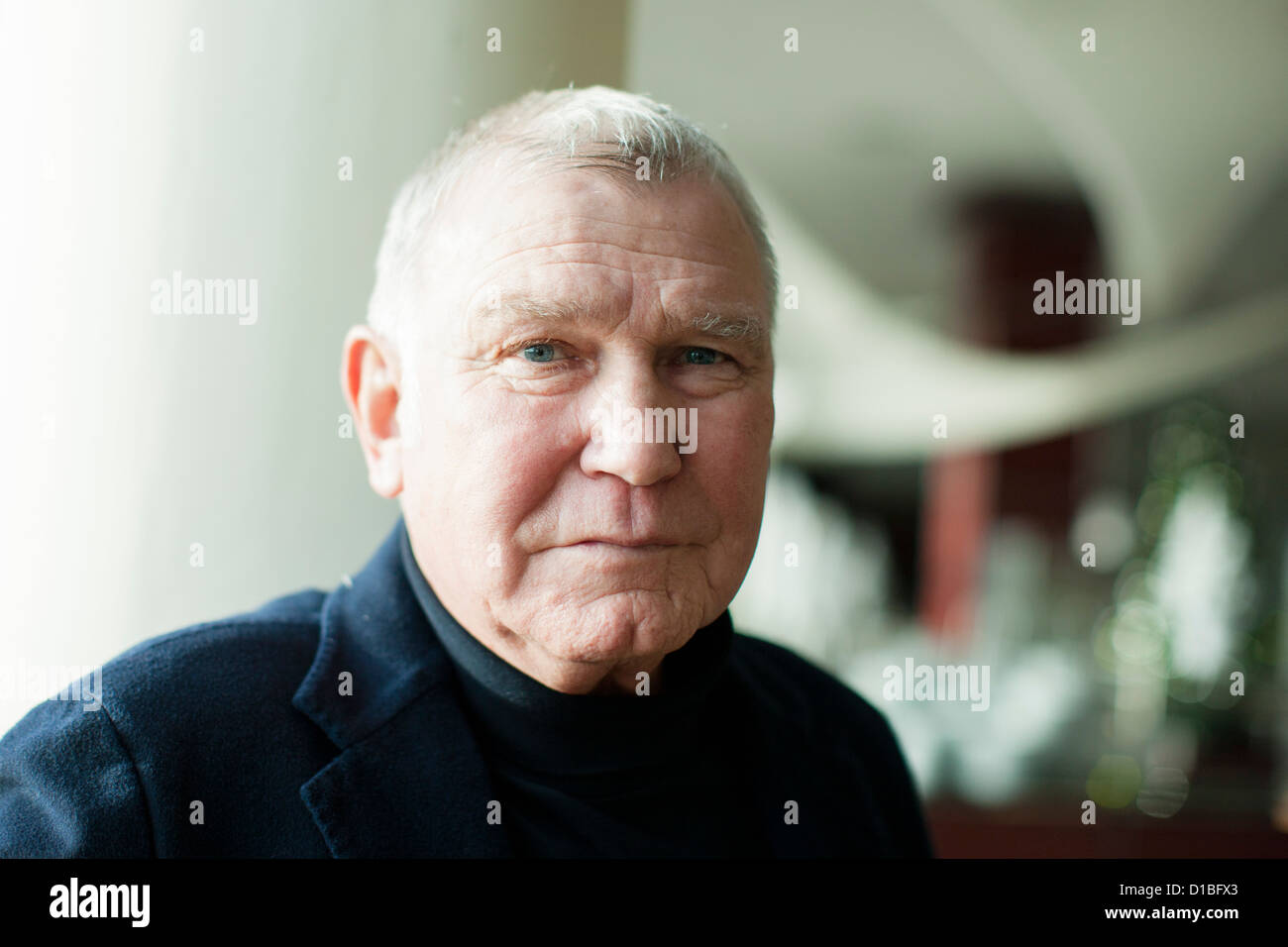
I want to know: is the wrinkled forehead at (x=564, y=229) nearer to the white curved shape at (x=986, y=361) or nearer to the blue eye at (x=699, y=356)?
the blue eye at (x=699, y=356)

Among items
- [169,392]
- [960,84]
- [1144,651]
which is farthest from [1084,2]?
[169,392]

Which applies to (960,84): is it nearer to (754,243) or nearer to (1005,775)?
(1005,775)

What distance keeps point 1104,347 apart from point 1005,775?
10.1ft

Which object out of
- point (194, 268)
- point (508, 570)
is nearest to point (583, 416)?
point (508, 570)

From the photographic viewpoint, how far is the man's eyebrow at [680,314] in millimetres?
979

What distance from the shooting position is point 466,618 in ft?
3.49

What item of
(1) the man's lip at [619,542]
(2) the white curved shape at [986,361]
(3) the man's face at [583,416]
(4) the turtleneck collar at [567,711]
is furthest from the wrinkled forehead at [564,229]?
(2) the white curved shape at [986,361]

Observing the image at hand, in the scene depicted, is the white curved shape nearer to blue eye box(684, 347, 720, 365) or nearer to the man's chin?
blue eye box(684, 347, 720, 365)

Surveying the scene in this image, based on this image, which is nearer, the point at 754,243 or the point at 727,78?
the point at 754,243

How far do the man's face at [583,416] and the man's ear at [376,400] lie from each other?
0.07m

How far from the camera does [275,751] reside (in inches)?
39.8

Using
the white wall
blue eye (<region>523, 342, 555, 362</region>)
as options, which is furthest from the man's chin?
the white wall

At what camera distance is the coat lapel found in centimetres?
100

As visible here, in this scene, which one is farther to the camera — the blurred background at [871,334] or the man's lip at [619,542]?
the blurred background at [871,334]
